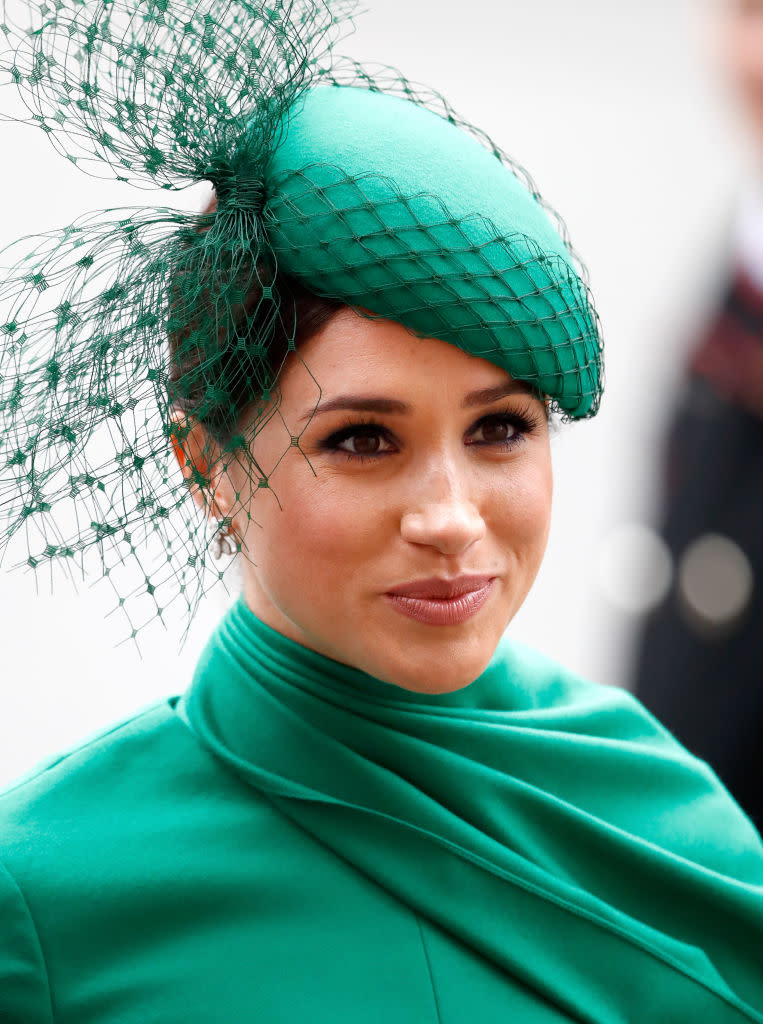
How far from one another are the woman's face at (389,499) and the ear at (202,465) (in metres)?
0.03

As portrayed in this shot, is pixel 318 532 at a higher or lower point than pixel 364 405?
lower

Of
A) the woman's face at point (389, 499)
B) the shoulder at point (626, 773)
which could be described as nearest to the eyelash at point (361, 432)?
the woman's face at point (389, 499)

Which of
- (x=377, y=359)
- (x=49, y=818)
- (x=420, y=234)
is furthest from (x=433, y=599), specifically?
(x=49, y=818)

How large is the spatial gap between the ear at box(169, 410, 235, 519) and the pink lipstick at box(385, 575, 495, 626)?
20 cm

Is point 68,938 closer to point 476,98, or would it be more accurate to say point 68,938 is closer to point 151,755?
point 151,755

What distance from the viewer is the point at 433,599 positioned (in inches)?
47.3

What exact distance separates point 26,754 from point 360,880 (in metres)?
1.79

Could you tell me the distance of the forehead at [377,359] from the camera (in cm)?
116

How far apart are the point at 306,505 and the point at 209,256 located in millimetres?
253

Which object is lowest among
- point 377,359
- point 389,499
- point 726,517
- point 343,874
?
point 726,517

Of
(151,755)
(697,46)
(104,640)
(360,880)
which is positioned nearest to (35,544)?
(104,640)

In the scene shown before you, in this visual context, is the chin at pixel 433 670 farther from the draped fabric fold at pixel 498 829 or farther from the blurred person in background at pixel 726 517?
the blurred person in background at pixel 726 517

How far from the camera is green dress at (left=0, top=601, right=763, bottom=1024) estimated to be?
1189mm

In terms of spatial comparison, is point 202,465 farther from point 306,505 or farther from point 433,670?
point 433,670
